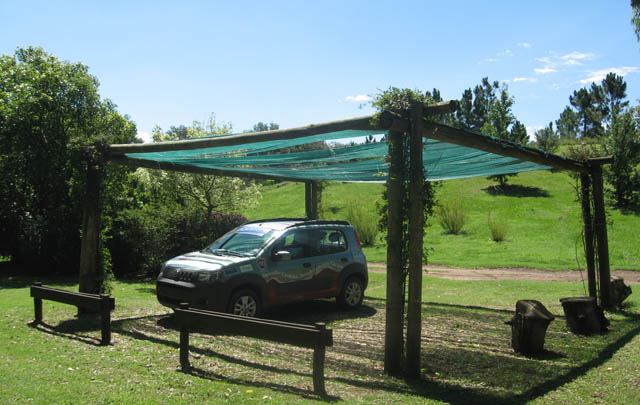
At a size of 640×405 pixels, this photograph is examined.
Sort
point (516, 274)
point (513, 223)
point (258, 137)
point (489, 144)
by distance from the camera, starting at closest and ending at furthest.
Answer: point (489, 144) < point (258, 137) < point (516, 274) < point (513, 223)

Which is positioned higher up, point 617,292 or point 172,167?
point 172,167

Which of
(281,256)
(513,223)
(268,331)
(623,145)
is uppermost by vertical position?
(623,145)

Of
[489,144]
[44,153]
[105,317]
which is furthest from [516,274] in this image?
[44,153]

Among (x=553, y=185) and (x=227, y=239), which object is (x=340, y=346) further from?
(x=553, y=185)

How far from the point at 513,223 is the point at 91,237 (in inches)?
938

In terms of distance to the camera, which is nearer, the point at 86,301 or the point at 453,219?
the point at 86,301

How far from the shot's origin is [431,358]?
6.50m

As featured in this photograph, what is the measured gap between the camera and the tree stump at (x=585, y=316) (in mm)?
7926

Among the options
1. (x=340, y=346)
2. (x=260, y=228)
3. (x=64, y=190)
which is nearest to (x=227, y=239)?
(x=260, y=228)

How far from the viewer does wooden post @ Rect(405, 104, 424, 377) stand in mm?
5641

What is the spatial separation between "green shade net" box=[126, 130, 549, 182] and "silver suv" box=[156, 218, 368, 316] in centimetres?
120

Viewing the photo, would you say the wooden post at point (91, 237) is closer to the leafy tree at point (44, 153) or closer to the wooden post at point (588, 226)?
the leafy tree at point (44, 153)

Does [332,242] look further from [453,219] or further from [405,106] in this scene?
[453,219]

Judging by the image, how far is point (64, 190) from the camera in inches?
645
